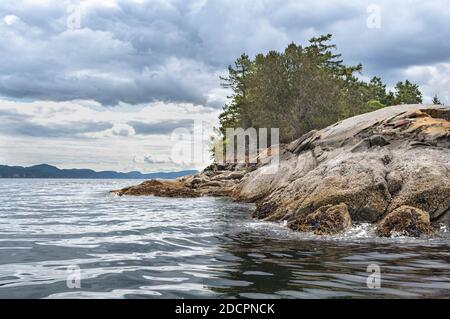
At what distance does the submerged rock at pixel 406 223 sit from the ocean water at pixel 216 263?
0.43 m

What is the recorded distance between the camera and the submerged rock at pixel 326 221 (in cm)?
1262

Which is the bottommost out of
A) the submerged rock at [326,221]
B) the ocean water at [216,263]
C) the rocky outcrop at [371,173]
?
the ocean water at [216,263]

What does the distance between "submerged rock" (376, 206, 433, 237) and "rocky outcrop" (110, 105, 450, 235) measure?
15 cm

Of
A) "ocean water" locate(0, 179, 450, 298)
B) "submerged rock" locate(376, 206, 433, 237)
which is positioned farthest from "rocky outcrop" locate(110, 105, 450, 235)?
"ocean water" locate(0, 179, 450, 298)

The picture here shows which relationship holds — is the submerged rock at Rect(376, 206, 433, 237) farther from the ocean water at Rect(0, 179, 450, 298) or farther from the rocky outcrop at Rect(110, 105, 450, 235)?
the ocean water at Rect(0, 179, 450, 298)

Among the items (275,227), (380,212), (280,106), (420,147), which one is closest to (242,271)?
(275,227)

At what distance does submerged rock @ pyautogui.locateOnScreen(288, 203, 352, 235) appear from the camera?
12.6 metres

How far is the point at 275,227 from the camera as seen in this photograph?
14.2m

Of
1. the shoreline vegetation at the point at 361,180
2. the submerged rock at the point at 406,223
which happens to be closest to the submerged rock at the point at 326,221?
the shoreline vegetation at the point at 361,180

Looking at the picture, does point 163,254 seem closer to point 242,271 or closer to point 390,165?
point 242,271

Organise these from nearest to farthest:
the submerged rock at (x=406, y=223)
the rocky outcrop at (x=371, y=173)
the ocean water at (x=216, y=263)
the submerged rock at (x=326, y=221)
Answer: the ocean water at (x=216, y=263)
the submerged rock at (x=406, y=223)
the submerged rock at (x=326, y=221)
the rocky outcrop at (x=371, y=173)

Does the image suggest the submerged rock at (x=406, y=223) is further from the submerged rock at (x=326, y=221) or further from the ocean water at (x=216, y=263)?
the submerged rock at (x=326, y=221)

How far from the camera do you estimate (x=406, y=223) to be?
39.7ft

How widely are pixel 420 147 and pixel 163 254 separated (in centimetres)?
1153
